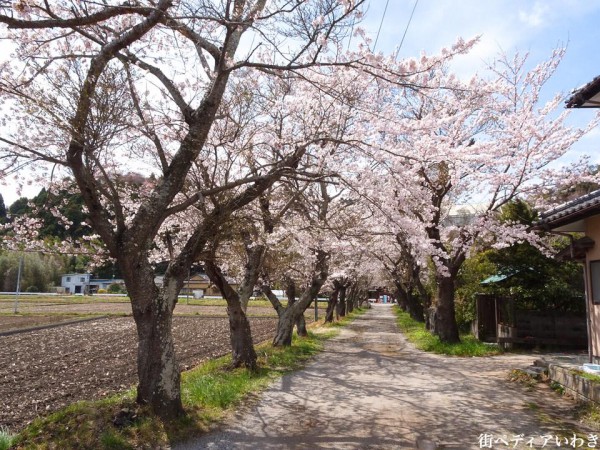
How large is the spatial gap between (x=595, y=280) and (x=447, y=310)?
641 cm

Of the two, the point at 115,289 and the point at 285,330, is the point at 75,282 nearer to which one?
the point at 115,289

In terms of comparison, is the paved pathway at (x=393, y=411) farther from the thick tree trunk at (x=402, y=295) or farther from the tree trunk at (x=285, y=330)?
the thick tree trunk at (x=402, y=295)

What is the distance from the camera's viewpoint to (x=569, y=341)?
14.0 m

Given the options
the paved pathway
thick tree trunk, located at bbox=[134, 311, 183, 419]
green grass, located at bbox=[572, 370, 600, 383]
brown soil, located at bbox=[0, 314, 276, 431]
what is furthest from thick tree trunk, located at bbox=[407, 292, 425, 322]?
thick tree trunk, located at bbox=[134, 311, 183, 419]

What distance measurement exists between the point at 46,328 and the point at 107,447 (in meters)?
23.0

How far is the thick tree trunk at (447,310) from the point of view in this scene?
51.3 ft

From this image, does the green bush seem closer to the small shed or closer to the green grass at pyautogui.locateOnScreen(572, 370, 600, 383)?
the small shed

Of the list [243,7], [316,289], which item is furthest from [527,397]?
[316,289]

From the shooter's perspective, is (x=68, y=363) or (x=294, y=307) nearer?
(x=68, y=363)

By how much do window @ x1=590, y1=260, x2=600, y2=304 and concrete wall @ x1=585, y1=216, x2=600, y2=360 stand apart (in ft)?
0.18

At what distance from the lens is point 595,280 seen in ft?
31.2

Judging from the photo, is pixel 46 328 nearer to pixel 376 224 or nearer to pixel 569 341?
pixel 376 224

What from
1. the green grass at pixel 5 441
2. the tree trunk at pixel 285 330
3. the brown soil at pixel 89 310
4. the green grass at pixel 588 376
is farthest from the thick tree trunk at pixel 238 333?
the brown soil at pixel 89 310

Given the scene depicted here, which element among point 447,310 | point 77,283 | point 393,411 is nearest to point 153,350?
point 393,411
